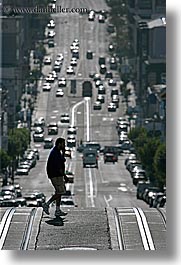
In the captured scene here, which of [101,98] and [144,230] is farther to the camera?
[101,98]

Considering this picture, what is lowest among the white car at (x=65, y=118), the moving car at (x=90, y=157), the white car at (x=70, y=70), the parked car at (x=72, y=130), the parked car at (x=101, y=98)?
the moving car at (x=90, y=157)

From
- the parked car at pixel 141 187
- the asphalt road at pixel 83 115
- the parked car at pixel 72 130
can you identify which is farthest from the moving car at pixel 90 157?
the parked car at pixel 141 187

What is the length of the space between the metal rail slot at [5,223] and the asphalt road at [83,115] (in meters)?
1.12

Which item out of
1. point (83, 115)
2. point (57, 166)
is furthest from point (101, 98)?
point (57, 166)

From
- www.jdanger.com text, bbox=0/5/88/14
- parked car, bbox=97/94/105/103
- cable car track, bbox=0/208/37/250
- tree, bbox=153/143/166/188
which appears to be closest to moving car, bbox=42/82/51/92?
parked car, bbox=97/94/105/103

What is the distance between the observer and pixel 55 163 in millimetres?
4988

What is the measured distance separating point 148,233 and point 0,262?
0.72 metres

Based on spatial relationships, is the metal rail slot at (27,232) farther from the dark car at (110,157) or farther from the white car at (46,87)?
the dark car at (110,157)

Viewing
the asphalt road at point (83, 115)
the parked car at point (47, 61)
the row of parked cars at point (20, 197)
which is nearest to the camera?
the asphalt road at point (83, 115)

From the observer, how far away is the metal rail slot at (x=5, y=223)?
A: 179 inches

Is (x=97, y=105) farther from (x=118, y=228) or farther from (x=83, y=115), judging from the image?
(x=118, y=228)

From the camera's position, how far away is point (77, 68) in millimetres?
8961

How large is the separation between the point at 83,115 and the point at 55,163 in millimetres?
3875

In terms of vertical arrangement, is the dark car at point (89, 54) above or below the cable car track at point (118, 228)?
above
